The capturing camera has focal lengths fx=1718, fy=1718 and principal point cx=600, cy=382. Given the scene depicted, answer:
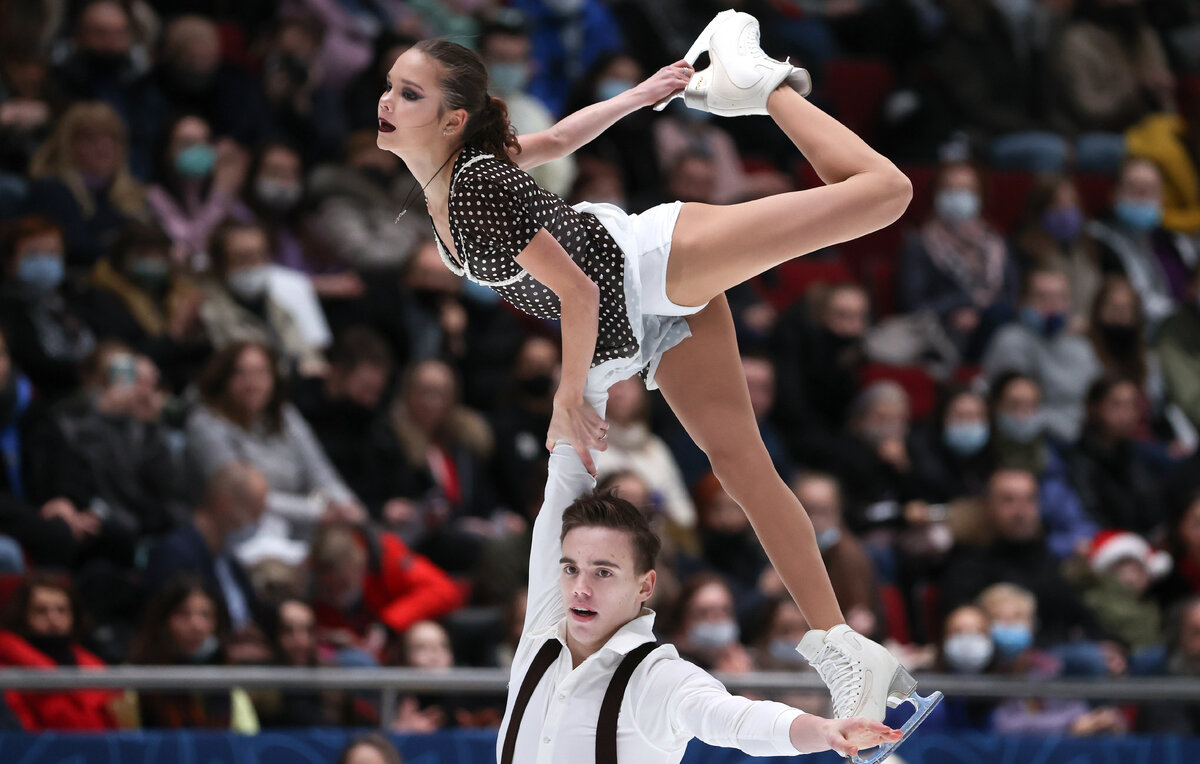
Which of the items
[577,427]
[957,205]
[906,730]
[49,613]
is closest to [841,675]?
[906,730]

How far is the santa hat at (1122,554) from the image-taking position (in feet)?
23.5

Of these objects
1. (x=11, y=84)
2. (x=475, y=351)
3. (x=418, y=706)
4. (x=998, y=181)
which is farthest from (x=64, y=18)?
(x=998, y=181)

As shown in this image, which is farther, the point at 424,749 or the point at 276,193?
the point at 276,193

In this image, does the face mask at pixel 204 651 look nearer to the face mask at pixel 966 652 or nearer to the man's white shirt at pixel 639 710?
the man's white shirt at pixel 639 710

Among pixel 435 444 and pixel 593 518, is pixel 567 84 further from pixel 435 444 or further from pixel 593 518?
pixel 593 518

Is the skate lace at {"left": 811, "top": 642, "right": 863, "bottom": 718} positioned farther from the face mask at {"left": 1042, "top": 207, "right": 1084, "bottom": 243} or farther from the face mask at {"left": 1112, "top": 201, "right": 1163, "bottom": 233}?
the face mask at {"left": 1112, "top": 201, "right": 1163, "bottom": 233}

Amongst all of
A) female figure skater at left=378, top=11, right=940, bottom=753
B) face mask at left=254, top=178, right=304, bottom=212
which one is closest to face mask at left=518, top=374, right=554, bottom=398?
face mask at left=254, top=178, right=304, bottom=212

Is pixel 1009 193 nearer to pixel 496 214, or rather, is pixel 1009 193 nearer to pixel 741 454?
pixel 741 454

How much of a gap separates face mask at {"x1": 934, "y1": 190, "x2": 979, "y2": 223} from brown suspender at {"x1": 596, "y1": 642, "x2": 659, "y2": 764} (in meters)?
5.66

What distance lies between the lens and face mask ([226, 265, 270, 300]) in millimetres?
6980

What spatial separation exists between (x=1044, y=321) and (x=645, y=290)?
17.3ft

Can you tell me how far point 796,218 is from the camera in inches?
139

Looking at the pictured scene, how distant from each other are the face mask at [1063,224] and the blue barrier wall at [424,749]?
398 centimetres

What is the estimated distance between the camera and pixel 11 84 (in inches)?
287
